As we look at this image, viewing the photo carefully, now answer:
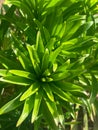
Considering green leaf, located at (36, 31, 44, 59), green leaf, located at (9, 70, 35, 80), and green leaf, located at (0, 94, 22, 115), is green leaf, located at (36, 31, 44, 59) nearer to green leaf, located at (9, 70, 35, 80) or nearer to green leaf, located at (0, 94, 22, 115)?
green leaf, located at (9, 70, 35, 80)

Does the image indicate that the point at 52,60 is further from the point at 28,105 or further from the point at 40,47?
the point at 28,105

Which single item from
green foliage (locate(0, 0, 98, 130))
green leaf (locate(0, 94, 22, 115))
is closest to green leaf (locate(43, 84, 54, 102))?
green foliage (locate(0, 0, 98, 130))

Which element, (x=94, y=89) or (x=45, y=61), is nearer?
(x=45, y=61)

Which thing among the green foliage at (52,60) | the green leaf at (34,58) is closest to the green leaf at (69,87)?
the green foliage at (52,60)

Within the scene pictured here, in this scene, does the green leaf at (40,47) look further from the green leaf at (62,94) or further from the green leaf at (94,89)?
the green leaf at (94,89)

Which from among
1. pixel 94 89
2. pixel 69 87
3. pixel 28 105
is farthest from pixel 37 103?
pixel 94 89

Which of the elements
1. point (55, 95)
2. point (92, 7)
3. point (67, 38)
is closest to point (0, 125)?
point (55, 95)

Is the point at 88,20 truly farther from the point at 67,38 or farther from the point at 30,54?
the point at 30,54
